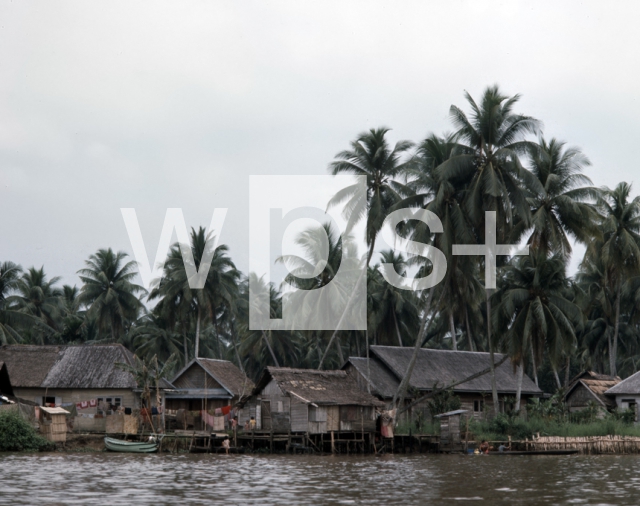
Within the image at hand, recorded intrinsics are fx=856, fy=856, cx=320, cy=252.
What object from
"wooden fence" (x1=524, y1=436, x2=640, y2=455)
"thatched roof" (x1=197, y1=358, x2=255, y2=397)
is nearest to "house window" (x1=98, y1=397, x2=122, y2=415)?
"thatched roof" (x1=197, y1=358, x2=255, y2=397)

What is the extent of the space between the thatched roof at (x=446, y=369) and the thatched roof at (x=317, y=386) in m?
5.75

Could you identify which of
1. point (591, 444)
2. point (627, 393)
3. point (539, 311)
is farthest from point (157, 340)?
point (591, 444)

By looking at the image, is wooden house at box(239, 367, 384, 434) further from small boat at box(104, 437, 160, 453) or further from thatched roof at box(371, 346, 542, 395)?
thatched roof at box(371, 346, 542, 395)

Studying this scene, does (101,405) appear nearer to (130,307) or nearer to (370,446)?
(370,446)

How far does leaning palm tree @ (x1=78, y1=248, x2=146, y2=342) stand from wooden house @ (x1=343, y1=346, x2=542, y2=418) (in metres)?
24.6

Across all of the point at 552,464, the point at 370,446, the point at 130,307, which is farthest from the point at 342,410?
the point at 130,307

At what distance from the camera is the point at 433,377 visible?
48.1 m

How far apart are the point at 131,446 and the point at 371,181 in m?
19.1

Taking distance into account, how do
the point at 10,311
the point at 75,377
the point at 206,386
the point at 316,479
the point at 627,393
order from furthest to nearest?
the point at 10,311 → the point at 206,386 → the point at 627,393 → the point at 75,377 → the point at 316,479

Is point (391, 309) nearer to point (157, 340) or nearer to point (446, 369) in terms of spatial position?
point (446, 369)

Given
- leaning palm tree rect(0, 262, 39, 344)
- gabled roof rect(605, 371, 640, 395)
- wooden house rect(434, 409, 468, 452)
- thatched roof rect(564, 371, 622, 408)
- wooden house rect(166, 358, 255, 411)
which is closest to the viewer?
wooden house rect(434, 409, 468, 452)

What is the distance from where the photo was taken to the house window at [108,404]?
44.5m

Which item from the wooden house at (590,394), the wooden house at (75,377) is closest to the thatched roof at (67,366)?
the wooden house at (75,377)

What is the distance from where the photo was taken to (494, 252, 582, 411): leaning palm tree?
4219cm
